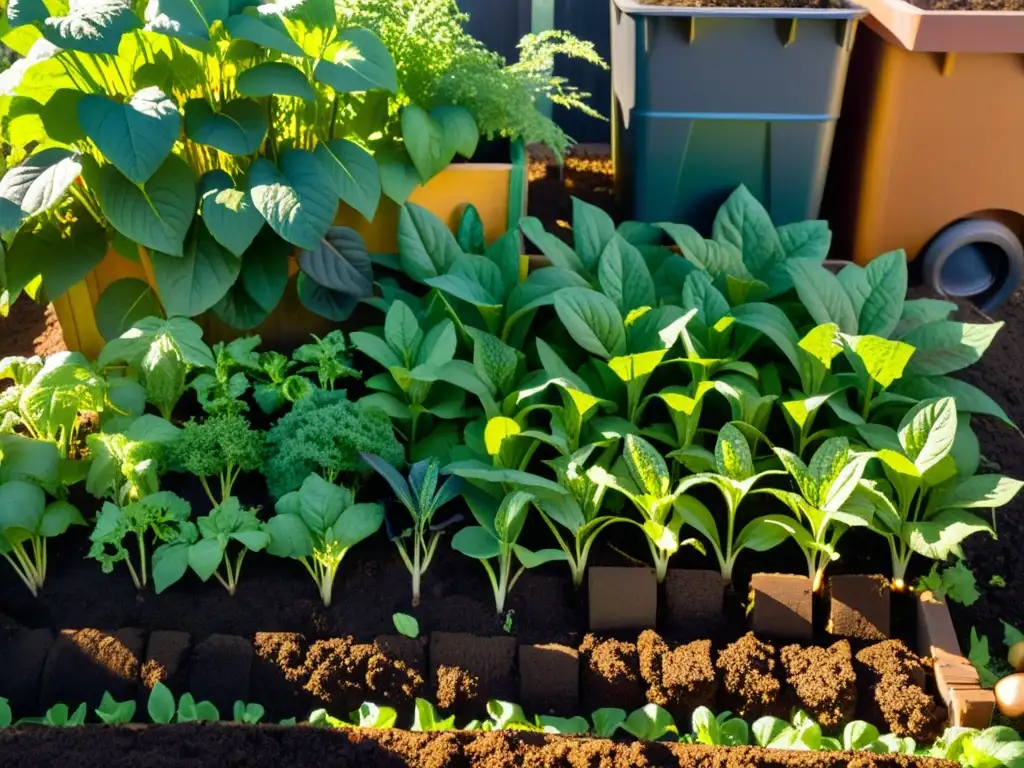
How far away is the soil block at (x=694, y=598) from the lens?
6.02 feet

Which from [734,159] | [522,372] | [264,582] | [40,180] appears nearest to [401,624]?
[264,582]

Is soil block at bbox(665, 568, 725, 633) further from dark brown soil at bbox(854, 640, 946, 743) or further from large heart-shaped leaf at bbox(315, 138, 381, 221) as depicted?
large heart-shaped leaf at bbox(315, 138, 381, 221)

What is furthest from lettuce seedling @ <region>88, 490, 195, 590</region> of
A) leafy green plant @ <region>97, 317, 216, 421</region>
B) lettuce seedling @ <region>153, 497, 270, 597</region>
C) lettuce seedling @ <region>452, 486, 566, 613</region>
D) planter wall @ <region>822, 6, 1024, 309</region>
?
planter wall @ <region>822, 6, 1024, 309</region>

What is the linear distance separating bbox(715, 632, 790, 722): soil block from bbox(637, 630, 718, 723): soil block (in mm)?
24

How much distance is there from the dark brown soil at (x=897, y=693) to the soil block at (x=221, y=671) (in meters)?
1.05

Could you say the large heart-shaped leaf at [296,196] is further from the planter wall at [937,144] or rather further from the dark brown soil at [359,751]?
the planter wall at [937,144]

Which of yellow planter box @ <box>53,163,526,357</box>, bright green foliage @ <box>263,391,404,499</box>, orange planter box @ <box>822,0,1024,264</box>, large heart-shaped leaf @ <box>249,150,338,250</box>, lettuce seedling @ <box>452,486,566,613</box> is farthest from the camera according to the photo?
yellow planter box @ <box>53,163,526,357</box>

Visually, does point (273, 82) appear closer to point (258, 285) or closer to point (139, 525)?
point (258, 285)

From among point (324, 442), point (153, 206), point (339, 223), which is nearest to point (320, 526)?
point (324, 442)

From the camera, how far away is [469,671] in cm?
172

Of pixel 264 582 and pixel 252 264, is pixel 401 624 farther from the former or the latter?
pixel 252 264

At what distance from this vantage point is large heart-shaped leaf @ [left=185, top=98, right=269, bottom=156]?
2.04 meters

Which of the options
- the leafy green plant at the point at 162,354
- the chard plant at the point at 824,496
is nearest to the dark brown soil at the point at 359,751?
the chard plant at the point at 824,496

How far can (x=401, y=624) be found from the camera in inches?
69.5
